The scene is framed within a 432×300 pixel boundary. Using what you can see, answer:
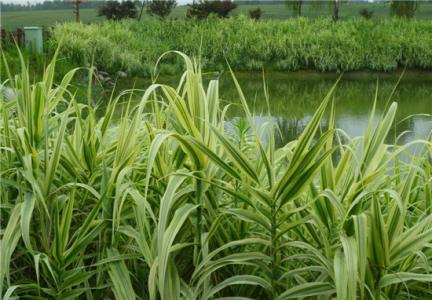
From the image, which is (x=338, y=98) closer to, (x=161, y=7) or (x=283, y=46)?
(x=283, y=46)

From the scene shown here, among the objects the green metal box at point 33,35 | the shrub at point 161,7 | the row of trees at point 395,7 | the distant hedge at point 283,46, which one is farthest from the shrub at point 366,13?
the green metal box at point 33,35

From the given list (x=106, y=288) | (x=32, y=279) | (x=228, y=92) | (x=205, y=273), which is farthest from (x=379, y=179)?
(x=228, y=92)

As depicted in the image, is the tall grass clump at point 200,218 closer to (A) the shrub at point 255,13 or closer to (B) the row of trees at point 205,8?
(B) the row of trees at point 205,8

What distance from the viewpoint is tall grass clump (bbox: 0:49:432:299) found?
110 centimetres

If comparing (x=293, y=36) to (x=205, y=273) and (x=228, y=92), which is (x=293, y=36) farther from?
(x=205, y=273)

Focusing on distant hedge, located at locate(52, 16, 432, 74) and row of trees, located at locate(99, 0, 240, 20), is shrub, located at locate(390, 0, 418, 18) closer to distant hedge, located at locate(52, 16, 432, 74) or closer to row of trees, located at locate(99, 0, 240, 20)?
row of trees, located at locate(99, 0, 240, 20)

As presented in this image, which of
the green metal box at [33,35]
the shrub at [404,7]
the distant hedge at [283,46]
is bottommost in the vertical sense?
the distant hedge at [283,46]

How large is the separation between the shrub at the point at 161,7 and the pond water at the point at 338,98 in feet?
15.6

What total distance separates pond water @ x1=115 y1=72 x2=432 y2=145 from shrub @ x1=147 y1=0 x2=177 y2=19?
476cm

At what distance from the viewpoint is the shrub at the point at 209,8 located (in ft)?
46.1

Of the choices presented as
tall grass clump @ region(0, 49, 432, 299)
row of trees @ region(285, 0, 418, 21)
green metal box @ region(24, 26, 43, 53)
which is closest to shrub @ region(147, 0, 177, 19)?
row of trees @ region(285, 0, 418, 21)

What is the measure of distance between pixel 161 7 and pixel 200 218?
13.5 metres

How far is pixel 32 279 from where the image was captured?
134 cm

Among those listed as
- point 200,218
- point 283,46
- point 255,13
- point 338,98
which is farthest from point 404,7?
point 200,218
